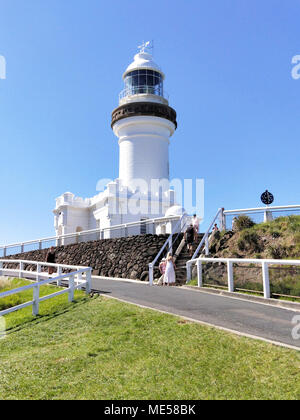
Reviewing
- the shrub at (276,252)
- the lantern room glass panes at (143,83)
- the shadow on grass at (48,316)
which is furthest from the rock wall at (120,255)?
the lantern room glass panes at (143,83)

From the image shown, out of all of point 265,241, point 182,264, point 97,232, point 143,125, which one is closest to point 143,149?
point 143,125

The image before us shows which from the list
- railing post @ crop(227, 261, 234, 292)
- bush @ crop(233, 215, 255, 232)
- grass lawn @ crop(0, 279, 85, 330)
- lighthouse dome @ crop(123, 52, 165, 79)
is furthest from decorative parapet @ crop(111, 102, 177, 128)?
railing post @ crop(227, 261, 234, 292)

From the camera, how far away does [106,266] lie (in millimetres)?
19219

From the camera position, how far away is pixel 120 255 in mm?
18453

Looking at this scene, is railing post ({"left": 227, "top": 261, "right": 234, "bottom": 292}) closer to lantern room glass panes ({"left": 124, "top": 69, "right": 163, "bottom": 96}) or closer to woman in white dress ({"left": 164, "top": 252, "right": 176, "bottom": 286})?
woman in white dress ({"left": 164, "top": 252, "right": 176, "bottom": 286})

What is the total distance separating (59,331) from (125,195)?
60.9 feet

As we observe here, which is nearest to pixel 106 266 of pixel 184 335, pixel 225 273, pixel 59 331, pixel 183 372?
pixel 225 273

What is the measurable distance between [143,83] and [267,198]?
17.8 meters

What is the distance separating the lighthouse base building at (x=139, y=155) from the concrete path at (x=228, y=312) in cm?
1549

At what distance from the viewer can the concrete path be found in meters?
6.01

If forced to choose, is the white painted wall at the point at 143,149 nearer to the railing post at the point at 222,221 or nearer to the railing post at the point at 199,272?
the railing post at the point at 222,221

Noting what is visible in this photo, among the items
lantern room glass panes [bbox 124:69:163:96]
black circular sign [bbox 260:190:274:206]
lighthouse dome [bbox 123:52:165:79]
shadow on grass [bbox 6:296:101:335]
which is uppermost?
lighthouse dome [bbox 123:52:165:79]

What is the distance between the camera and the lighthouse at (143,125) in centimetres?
2858

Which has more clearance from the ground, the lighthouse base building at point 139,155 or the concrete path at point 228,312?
the lighthouse base building at point 139,155
